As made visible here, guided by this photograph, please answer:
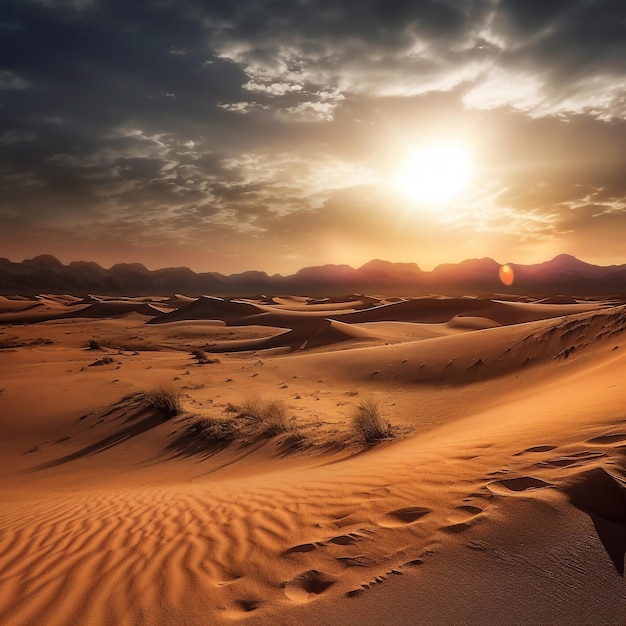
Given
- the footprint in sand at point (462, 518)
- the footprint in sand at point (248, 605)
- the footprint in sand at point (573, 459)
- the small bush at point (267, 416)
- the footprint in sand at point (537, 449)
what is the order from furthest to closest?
the small bush at point (267, 416), the footprint in sand at point (537, 449), the footprint in sand at point (573, 459), the footprint in sand at point (462, 518), the footprint in sand at point (248, 605)

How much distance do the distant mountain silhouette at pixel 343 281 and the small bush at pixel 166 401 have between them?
396 feet

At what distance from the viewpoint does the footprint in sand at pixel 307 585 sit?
2.69m

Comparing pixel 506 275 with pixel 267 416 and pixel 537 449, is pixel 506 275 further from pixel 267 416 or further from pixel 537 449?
pixel 537 449

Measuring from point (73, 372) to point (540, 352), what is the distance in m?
17.3

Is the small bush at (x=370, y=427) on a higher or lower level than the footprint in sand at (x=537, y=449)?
lower

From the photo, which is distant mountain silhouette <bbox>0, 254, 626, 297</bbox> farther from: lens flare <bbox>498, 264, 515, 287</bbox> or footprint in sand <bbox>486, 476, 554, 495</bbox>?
footprint in sand <bbox>486, 476, 554, 495</bbox>

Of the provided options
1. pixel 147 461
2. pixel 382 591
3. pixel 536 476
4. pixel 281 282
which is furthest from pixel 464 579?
pixel 281 282

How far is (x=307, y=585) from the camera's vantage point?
9.20ft

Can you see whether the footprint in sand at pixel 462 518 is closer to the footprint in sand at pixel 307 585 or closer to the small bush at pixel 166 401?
the footprint in sand at pixel 307 585

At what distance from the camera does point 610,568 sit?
2.44m

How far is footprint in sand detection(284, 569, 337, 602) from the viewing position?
8.81ft

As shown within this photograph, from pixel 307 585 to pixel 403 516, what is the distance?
1028mm

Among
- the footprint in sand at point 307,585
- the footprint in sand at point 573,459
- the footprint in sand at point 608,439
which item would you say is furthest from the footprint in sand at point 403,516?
the footprint in sand at point 608,439

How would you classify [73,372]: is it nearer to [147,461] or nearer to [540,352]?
[147,461]
